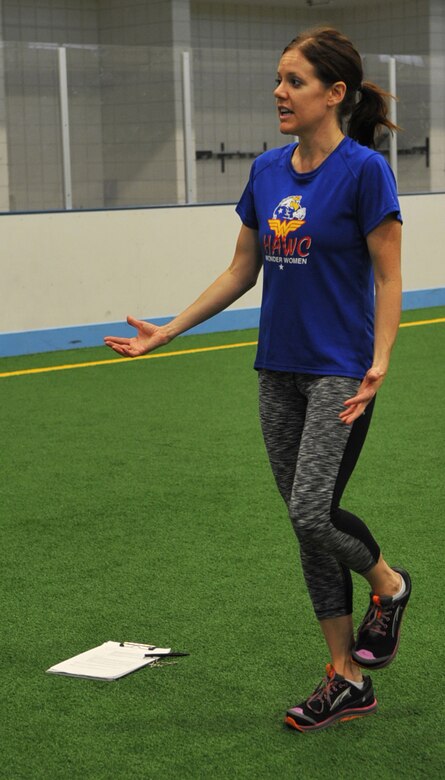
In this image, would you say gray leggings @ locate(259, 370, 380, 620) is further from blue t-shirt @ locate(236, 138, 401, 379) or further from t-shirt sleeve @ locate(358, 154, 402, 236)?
t-shirt sleeve @ locate(358, 154, 402, 236)

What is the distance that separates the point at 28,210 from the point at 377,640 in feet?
27.1

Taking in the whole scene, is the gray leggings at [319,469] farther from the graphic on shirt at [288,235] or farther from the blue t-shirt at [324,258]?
the graphic on shirt at [288,235]

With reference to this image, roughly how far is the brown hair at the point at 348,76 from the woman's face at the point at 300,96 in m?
0.02

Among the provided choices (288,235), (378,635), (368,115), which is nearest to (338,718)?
(378,635)

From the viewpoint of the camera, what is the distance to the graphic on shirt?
331 cm

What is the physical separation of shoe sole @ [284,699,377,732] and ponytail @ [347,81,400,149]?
1602 mm

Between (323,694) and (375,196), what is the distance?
139 cm

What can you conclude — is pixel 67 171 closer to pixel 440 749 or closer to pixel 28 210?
pixel 28 210

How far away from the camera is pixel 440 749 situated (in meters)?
3.33

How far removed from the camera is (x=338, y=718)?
3.50 metres

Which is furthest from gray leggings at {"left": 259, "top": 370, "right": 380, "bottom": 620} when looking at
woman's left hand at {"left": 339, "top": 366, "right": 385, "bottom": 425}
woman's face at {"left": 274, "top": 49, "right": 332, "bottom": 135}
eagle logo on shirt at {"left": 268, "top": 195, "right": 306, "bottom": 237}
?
woman's face at {"left": 274, "top": 49, "right": 332, "bottom": 135}

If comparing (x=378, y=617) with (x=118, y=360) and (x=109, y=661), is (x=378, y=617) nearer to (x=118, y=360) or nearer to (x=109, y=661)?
(x=109, y=661)

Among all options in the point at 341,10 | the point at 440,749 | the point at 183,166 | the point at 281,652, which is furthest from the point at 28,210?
the point at 341,10

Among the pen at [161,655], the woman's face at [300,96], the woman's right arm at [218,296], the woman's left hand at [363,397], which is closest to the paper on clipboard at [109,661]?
the pen at [161,655]
